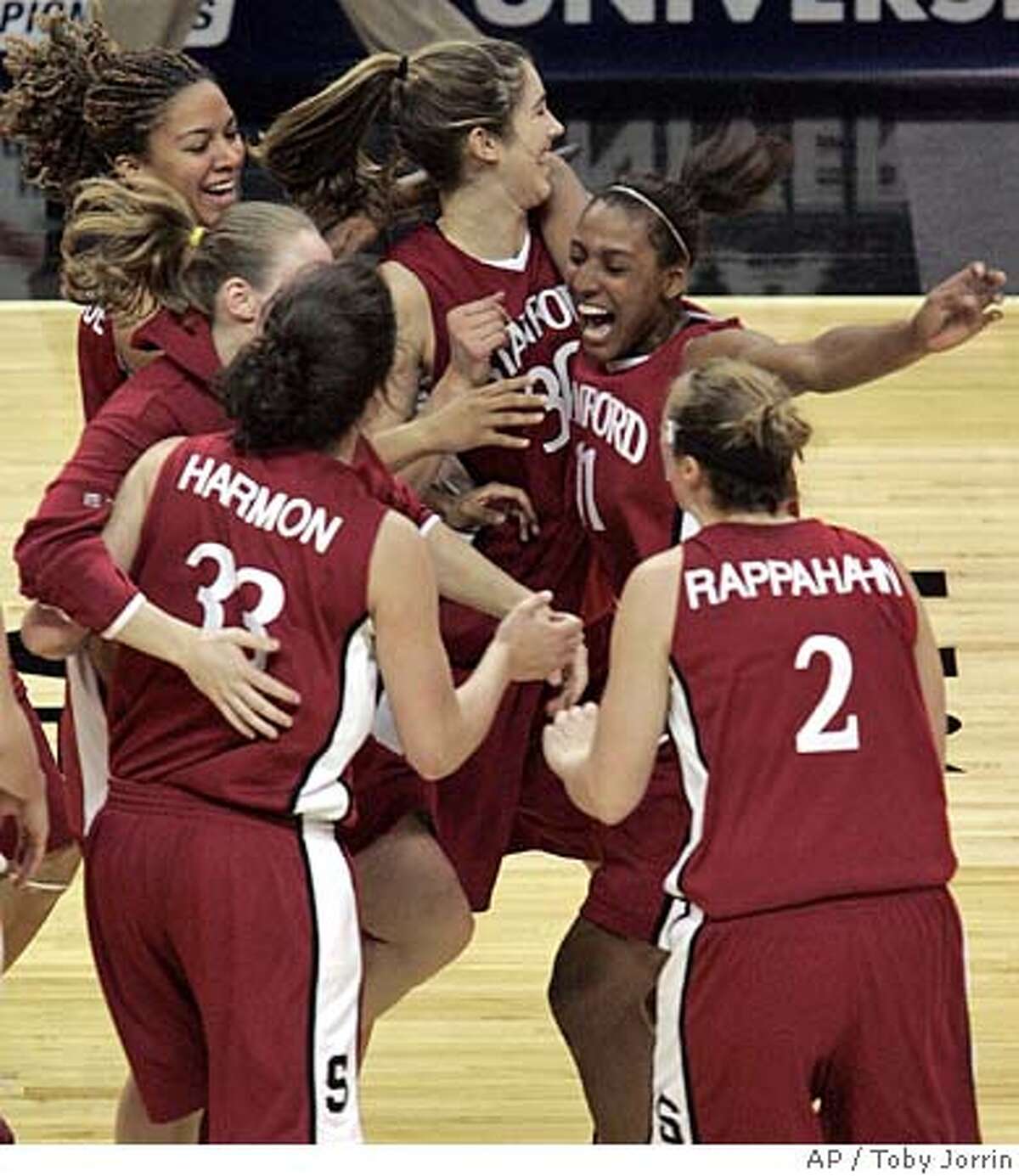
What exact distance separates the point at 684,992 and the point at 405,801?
97cm

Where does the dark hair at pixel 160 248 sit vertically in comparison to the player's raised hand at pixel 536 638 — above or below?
above

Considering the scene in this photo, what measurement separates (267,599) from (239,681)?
110 mm

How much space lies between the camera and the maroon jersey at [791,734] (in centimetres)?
359

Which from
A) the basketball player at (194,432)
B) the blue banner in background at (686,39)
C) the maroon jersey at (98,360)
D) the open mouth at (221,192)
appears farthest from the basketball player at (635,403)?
the blue banner in background at (686,39)

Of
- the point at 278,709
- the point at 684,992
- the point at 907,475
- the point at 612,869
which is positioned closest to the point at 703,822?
the point at 684,992

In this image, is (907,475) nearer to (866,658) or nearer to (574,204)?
(574,204)

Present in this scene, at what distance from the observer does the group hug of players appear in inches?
142

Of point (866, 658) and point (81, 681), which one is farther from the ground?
point (866, 658)

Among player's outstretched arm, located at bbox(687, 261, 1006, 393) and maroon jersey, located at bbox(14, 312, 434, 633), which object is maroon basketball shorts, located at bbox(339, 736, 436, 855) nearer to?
maroon jersey, located at bbox(14, 312, 434, 633)

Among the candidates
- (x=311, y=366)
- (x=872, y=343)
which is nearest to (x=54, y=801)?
(x=311, y=366)

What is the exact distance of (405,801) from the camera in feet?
15.0

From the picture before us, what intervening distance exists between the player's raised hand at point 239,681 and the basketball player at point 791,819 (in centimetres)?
37

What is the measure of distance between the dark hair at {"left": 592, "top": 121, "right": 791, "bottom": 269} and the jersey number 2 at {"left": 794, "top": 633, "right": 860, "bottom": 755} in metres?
1.04

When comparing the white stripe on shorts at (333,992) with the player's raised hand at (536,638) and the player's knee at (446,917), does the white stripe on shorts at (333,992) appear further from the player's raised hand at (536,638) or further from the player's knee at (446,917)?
the player's knee at (446,917)
